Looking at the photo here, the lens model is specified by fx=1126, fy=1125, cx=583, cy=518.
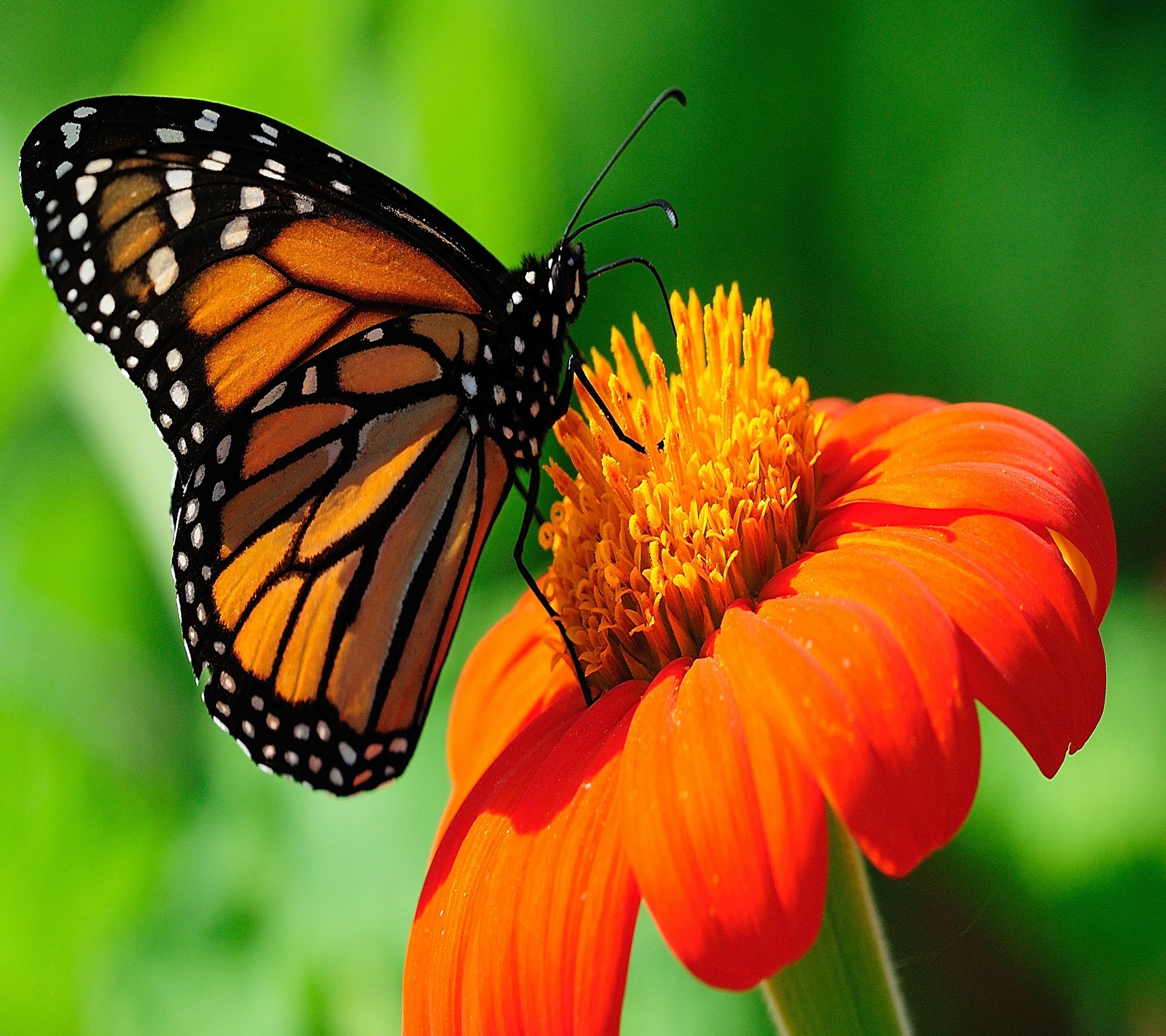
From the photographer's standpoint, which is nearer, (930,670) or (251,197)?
(930,670)

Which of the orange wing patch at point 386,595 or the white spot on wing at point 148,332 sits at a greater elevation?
the white spot on wing at point 148,332

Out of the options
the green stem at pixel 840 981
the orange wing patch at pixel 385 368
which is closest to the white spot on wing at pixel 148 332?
the orange wing patch at pixel 385 368

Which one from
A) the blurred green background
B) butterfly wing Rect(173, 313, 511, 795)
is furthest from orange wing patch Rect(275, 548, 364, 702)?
the blurred green background

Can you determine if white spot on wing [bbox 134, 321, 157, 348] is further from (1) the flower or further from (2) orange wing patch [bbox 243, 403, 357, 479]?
(1) the flower

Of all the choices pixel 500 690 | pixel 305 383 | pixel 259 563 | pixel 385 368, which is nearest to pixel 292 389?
pixel 305 383

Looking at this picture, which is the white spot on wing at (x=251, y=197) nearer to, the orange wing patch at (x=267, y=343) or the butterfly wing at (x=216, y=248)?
the butterfly wing at (x=216, y=248)

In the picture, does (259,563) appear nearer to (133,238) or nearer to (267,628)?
(267,628)
